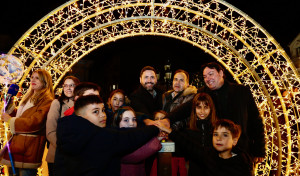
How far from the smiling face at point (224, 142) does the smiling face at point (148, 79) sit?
2.16 meters

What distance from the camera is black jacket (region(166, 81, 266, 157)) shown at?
3.85m

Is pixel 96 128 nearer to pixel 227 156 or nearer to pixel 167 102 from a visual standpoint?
pixel 227 156

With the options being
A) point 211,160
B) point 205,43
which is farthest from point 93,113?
point 205,43

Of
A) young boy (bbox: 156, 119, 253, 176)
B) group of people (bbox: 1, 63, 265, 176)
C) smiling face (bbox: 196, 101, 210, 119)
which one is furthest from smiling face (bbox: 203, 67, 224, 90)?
young boy (bbox: 156, 119, 253, 176)

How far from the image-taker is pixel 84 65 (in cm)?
3055

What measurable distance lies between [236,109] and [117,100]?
2133mm

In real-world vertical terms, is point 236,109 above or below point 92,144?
above

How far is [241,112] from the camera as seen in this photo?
3.86 meters

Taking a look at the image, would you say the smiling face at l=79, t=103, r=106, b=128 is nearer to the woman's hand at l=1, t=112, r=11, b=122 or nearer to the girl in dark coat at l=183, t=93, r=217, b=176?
the girl in dark coat at l=183, t=93, r=217, b=176

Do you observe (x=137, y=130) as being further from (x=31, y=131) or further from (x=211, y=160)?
(x=31, y=131)

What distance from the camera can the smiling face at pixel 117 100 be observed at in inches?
193

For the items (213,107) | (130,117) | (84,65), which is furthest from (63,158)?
(84,65)

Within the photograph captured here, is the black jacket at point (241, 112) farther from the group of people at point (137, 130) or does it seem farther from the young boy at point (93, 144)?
the young boy at point (93, 144)

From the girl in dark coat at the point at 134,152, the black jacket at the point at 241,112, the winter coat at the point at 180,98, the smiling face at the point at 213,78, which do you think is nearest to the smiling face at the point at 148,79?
the winter coat at the point at 180,98
